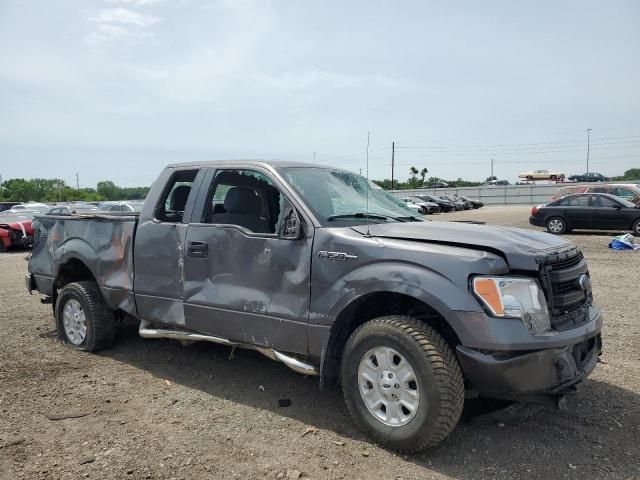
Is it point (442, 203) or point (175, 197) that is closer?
point (175, 197)

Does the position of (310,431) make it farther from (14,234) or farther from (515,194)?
(515,194)

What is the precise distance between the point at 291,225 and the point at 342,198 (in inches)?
23.8

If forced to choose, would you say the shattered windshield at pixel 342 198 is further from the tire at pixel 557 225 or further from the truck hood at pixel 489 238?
the tire at pixel 557 225

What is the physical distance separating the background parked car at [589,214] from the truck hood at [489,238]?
621 inches

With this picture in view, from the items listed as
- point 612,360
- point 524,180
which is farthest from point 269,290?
point 524,180

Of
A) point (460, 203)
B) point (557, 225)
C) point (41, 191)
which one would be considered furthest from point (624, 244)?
point (41, 191)

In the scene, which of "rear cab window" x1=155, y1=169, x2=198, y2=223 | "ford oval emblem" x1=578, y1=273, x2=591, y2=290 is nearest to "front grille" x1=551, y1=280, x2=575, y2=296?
"ford oval emblem" x1=578, y1=273, x2=591, y2=290

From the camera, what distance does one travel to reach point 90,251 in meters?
5.47

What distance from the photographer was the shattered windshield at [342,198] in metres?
4.11

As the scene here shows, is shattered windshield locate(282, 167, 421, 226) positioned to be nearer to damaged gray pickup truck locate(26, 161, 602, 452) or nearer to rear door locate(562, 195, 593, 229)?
damaged gray pickup truck locate(26, 161, 602, 452)

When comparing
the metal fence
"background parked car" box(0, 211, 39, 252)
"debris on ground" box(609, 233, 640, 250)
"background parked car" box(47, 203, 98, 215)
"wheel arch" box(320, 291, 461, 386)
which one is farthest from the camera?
the metal fence

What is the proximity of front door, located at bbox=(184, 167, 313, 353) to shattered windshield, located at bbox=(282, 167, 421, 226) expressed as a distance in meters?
0.18

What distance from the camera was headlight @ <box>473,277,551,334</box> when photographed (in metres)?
3.15

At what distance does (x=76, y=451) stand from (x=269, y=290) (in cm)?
166
